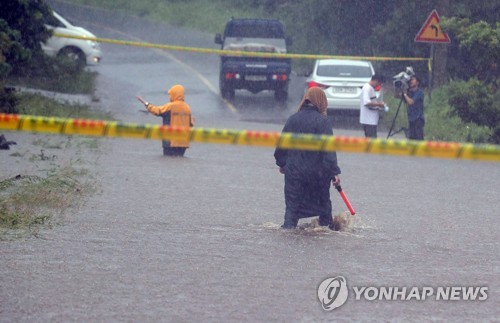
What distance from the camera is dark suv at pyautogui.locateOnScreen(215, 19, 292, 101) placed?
30.5 m

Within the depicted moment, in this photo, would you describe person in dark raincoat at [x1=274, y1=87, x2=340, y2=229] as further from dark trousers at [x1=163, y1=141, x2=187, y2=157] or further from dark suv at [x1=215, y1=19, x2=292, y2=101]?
dark suv at [x1=215, y1=19, x2=292, y2=101]

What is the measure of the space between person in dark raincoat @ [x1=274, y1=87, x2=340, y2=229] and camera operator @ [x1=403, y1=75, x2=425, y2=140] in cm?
1060

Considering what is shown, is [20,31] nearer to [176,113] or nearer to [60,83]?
[60,83]

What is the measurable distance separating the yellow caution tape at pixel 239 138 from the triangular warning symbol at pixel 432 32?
20099 millimetres

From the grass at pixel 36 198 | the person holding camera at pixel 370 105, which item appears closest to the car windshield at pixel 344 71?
the person holding camera at pixel 370 105

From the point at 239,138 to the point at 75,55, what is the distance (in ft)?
86.8

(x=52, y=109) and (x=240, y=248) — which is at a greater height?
(x=52, y=109)

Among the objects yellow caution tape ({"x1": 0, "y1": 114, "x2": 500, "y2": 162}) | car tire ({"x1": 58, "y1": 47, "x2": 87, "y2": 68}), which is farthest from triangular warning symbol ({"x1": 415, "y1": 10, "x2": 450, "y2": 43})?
yellow caution tape ({"x1": 0, "y1": 114, "x2": 500, "y2": 162})

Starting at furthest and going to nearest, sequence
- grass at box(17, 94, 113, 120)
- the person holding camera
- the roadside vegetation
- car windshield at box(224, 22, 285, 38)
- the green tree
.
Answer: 1. car windshield at box(224, 22, 285, 38)
2. grass at box(17, 94, 113, 120)
3. the green tree
4. the person holding camera
5. the roadside vegetation

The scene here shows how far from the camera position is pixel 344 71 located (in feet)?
91.4

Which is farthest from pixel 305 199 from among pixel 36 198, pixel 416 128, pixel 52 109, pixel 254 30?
pixel 254 30

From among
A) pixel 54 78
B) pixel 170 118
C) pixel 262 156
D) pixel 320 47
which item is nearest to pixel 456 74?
pixel 320 47

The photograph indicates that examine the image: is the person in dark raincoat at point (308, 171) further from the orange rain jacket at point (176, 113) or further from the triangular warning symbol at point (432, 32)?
the triangular warning symbol at point (432, 32)

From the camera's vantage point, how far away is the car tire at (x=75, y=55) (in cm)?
3234
